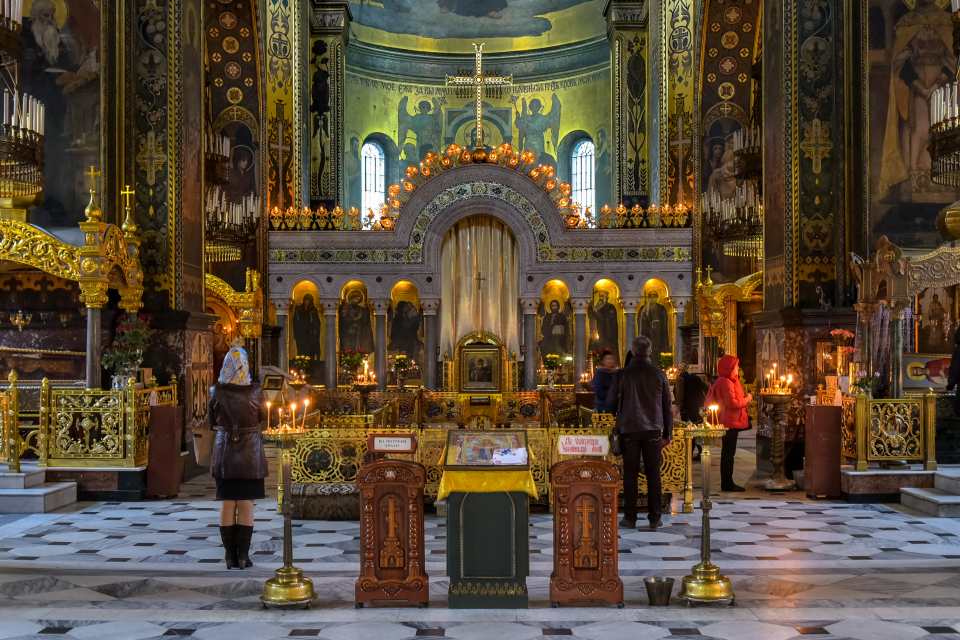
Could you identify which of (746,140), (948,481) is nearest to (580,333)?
(746,140)

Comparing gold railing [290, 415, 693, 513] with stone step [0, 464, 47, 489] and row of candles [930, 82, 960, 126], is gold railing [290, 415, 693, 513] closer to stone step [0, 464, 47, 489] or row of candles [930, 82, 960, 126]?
stone step [0, 464, 47, 489]

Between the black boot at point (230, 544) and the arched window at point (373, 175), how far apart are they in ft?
82.3

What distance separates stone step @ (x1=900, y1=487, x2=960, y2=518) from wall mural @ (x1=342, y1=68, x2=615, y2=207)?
21339mm

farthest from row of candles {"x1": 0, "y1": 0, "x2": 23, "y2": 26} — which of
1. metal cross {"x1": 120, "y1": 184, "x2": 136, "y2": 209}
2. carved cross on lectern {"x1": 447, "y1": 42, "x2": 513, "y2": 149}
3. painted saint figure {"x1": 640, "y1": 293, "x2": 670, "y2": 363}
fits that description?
painted saint figure {"x1": 640, "y1": 293, "x2": 670, "y2": 363}

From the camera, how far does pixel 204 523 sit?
10180 mm

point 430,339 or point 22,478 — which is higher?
point 430,339

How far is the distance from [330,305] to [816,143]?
11.7 meters

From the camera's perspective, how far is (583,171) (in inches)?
1289

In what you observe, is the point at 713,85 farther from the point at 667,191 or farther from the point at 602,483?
the point at 602,483

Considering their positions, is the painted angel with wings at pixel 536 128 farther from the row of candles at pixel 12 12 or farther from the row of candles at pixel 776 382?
the row of candles at pixel 12 12

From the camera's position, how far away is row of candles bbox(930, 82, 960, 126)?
1162cm

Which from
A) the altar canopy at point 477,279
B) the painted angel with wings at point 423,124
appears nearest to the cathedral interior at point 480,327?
the altar canopy at point 477,279

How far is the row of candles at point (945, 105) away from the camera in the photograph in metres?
11.6

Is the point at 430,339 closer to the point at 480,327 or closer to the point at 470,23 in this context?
the point at 480,327
